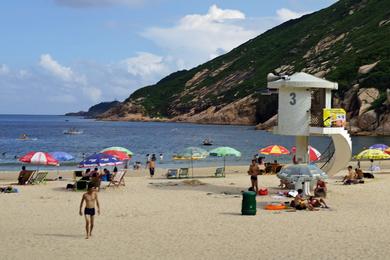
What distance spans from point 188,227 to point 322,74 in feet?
343

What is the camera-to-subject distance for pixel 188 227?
15953 millimetres

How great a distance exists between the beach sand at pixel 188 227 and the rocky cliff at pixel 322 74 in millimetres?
67456

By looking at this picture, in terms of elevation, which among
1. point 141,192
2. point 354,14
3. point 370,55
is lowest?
point 141,192

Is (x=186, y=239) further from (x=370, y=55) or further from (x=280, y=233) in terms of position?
(x=370, y=55)

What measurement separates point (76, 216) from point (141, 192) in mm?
6357

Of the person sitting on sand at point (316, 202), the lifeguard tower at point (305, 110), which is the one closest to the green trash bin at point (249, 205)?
the person sitting on sand at point (316, 202)

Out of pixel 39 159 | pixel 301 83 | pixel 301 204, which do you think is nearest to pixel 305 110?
pixel 301 83

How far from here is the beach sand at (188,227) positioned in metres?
12.8

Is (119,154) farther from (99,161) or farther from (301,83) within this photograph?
(301,83)

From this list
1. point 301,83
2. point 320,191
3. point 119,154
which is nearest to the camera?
point 320,191

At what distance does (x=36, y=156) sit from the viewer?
27359 millimetres

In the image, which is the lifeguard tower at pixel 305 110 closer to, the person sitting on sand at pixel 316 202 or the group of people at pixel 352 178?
the person sitting on sand at pixel 316 202

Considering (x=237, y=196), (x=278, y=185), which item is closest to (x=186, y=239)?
(x=237, y=196)

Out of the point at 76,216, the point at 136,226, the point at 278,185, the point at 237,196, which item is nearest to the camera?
the point at 136,226
